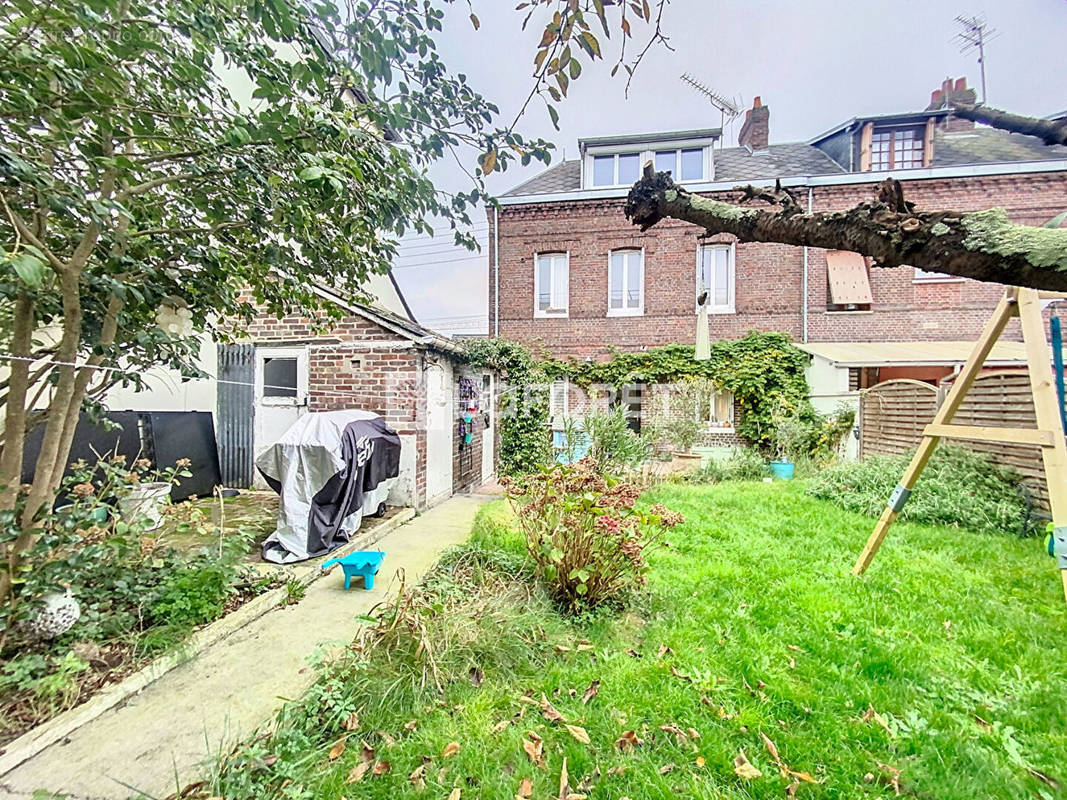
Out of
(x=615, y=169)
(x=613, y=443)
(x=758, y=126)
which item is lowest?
(x=613, y=443)

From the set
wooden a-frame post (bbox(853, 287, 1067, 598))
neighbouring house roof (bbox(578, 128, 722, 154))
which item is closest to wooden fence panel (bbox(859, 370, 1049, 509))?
wooden a-frame post (bbox(853, 287, 1067, 598))

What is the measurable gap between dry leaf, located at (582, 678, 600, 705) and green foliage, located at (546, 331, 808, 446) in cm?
1003

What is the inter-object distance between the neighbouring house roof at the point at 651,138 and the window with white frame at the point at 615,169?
1.08 ft

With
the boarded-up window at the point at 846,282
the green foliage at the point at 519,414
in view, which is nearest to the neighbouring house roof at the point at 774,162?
the boarded-up window at the point at 846,282

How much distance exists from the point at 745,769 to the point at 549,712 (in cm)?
93

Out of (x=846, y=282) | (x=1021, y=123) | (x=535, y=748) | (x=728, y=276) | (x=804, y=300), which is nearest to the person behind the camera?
(x=1021, y=123)

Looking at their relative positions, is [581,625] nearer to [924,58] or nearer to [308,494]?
[308,494]

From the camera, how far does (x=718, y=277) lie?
12352mm

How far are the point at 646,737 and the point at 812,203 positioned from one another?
13459mm

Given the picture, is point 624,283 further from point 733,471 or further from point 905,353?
point 905,353

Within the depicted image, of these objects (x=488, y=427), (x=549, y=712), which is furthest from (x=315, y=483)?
(x=488, y=427)

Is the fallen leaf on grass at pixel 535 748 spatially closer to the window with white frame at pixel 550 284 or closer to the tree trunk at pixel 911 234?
the tree trunk at pixel 911 234

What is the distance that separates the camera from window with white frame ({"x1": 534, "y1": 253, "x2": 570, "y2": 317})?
12.9 meters

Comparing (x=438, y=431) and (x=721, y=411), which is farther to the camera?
(x=721, y=411)
